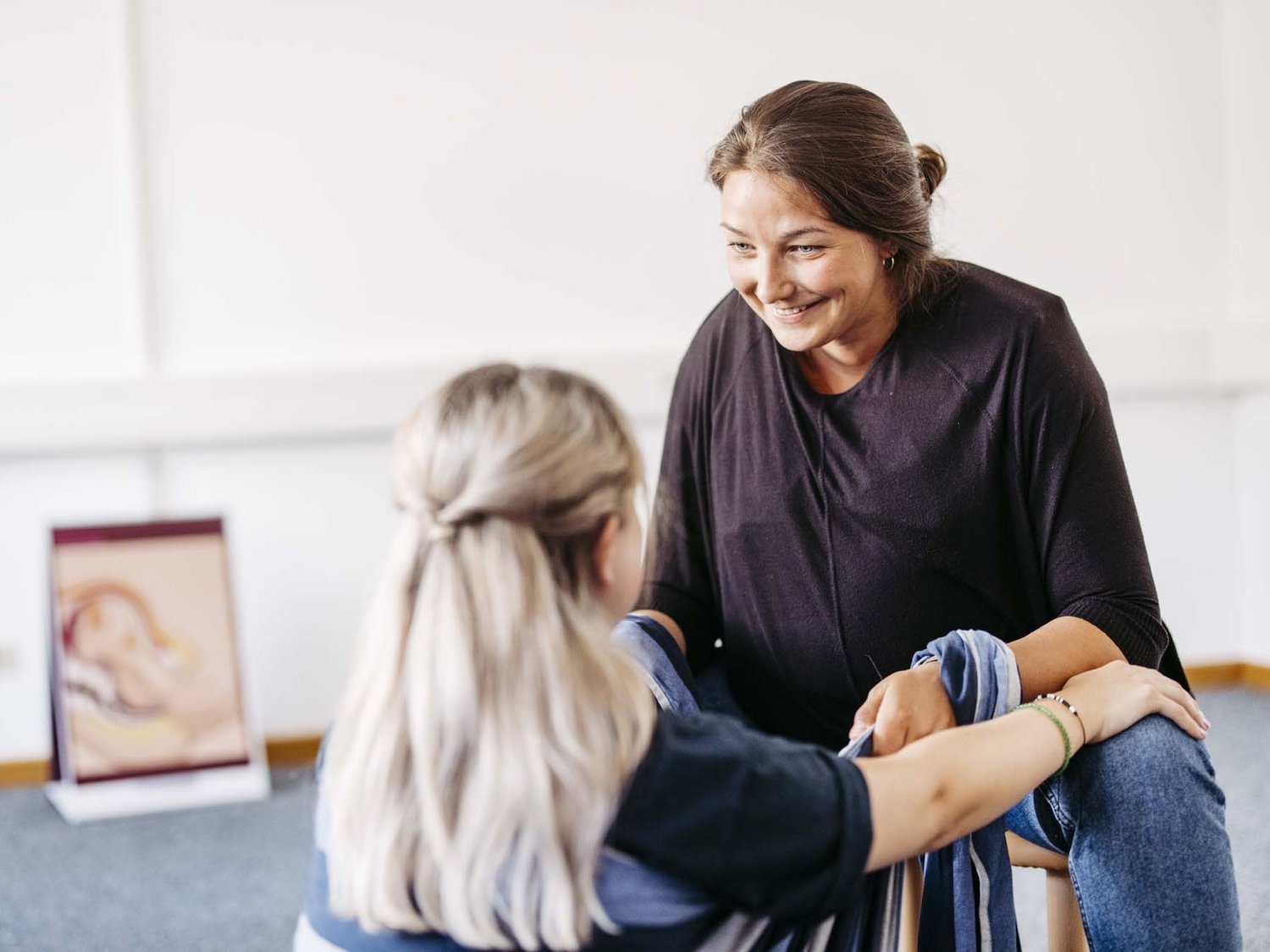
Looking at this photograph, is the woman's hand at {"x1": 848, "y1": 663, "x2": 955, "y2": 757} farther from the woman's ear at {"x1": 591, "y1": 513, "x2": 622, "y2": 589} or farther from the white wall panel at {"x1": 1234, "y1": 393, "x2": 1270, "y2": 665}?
the white wall panel at {"x1": 1234, "y1": 393, "x2": 1270, "y2": 665}

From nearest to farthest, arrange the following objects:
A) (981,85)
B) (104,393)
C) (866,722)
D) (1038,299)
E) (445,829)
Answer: (445,829) < (866,722) < (1038,299) < (104,393) < (981,85)

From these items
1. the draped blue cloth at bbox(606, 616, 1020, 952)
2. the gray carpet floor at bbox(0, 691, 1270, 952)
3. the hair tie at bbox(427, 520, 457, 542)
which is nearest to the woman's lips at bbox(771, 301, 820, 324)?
the draped blue cloth at bbox(606, 616, 1020, 952)

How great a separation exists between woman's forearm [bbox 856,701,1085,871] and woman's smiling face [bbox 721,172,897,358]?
1.68 ft

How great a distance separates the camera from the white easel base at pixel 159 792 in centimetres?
286

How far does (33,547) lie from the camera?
306 cm

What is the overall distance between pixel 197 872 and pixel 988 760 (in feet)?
6.05

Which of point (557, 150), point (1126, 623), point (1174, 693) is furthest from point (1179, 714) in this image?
point (557, 150)

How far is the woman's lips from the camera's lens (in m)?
1.45

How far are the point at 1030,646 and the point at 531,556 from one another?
57 cm

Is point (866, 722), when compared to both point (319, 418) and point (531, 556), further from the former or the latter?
point (319, 418)

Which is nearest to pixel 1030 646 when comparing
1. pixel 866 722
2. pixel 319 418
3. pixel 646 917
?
pixel 866 722

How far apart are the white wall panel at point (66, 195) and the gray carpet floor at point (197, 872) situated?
3.37 feet

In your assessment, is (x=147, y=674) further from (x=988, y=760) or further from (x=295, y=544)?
(x=988, y=760)

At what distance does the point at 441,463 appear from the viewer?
908 millimetres
